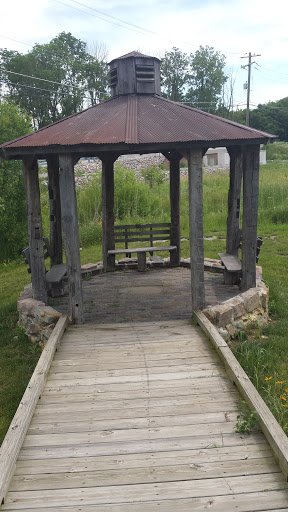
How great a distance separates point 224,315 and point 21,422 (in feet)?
10.5

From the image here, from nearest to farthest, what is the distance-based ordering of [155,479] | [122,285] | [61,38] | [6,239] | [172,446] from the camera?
[155,479] → [172,446] → [122,285] → [6,239] → [61,38]

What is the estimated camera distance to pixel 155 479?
3098mm

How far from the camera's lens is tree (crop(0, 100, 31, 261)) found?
12984 mm

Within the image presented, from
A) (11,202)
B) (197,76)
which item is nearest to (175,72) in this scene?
(197,76)

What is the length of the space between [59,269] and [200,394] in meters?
4.16

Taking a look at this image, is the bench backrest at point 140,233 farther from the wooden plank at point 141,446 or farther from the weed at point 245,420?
the wooden plank at point 141,446

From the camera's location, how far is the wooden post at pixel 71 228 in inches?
232

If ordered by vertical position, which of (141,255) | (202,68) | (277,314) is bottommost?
(277,314)

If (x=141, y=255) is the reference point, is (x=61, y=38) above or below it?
Answer: above

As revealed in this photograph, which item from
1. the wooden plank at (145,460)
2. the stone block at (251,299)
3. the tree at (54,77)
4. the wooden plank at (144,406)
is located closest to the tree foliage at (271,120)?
the tree at (54,77)

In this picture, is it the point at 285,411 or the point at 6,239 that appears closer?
the point at 285,411

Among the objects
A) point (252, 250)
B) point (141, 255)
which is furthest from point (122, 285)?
point (252, 250)

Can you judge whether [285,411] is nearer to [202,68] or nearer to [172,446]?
[172,446]

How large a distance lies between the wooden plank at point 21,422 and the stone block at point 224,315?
6.95ft
